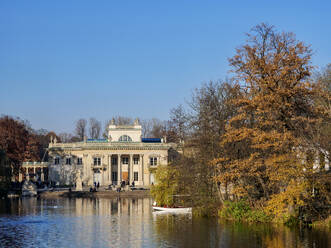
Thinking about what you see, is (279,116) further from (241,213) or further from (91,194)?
(91,194)

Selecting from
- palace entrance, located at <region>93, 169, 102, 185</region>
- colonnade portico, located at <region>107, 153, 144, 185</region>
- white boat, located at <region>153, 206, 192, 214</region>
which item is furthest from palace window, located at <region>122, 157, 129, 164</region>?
white boat, located at <region>153, 206, 192, 214</region>

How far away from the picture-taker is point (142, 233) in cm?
2889

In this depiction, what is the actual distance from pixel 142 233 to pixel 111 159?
5992cm

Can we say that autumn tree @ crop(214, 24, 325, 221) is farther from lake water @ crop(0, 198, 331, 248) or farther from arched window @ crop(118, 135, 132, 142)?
arched window @ crop(118, 135, 132, 142)

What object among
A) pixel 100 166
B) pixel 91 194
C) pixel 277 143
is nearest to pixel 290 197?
pixel 277 143

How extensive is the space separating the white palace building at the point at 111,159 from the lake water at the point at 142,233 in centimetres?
4810

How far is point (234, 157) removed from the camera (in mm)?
34250

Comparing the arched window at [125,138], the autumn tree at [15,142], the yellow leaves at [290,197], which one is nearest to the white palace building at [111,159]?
the arched window at [125,138]

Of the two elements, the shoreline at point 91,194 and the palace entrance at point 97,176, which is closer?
the shoreline at point 91,194

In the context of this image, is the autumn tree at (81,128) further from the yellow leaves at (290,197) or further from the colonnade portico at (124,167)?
the yellow leaves at (290,197)

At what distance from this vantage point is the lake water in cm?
2533

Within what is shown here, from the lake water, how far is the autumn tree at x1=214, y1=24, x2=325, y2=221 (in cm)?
245

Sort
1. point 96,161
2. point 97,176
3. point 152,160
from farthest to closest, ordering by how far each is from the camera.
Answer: point 97,176 < point 152,160 < point 96,161

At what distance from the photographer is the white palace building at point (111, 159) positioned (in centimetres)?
8669
